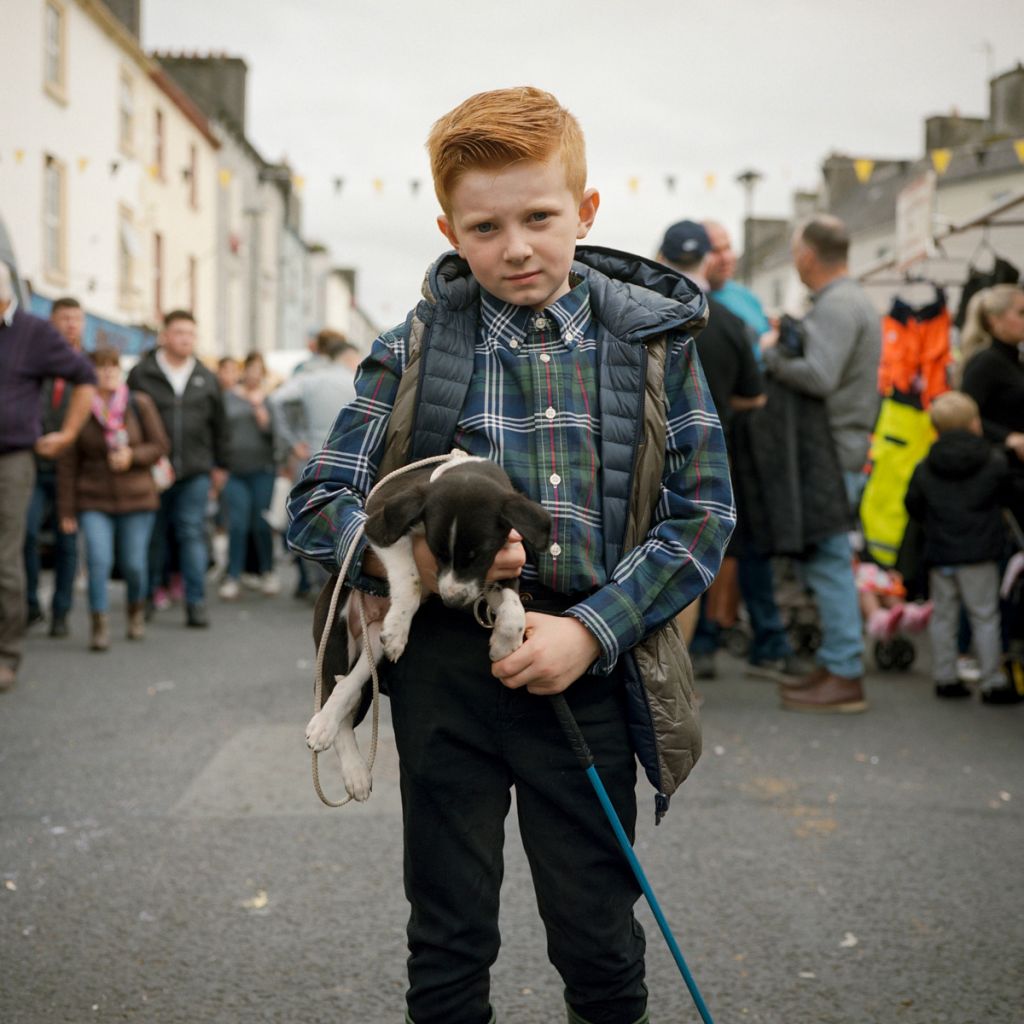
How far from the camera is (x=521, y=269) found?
2127mm

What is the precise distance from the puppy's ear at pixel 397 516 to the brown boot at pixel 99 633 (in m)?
6.88

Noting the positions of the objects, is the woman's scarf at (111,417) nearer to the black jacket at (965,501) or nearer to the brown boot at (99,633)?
the brown boot at (99,633)

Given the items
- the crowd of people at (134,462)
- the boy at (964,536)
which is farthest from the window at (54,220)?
the boy at (964,536)

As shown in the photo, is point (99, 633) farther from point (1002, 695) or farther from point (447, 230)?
point (447, 230)

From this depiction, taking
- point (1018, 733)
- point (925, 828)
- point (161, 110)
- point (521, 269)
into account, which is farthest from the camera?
point (161, 110)

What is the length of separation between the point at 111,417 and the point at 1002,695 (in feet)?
20.0

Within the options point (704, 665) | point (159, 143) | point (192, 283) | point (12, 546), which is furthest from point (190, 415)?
point (192, 283)

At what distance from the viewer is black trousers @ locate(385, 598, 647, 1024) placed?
7.22 ft

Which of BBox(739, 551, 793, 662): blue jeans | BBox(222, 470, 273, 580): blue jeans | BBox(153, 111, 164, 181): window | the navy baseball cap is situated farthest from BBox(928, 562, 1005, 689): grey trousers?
BBox(153, 111, 164, 181): window

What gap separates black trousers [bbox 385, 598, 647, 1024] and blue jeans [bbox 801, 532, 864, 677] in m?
4.45

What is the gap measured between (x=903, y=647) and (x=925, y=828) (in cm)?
346

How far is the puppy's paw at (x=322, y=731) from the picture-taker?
221 centimetres

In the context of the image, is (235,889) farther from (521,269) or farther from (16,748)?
(521,269)

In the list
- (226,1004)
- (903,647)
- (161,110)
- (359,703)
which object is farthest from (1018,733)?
(161,110)
